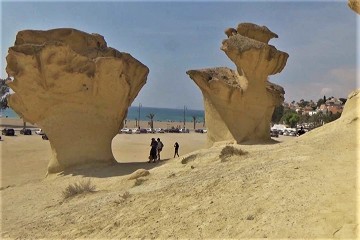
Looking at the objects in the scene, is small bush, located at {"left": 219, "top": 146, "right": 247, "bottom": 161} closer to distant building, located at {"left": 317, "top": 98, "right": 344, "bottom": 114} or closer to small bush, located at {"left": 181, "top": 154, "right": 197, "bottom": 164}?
small bush, located at {"left": 181, "top": 154, "right": 197, "bottom": 164}

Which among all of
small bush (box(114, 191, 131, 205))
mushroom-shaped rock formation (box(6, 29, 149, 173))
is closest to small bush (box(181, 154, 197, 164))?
small bush (box(114, 191, 131, 205))

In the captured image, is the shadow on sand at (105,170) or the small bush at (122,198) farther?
the shadow on sand at (105,170)

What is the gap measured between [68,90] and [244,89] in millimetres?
6037

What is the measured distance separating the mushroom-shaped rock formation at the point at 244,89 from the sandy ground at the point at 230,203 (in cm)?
503

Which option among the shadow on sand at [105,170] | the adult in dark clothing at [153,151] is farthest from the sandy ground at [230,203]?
the adult in dark clothing at [153,151]

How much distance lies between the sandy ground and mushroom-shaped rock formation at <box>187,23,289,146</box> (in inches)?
198

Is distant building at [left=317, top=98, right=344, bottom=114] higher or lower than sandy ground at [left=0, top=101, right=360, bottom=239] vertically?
higher

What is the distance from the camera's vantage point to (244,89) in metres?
14.5

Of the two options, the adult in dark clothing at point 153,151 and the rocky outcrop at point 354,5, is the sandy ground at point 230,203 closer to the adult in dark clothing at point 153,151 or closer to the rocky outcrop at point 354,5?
the rocky outcrop at point 354,5

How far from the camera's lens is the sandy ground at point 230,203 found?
4.73 m

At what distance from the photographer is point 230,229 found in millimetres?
5031

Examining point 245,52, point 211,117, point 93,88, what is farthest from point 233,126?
point 93,88

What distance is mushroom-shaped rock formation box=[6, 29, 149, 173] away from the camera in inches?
544

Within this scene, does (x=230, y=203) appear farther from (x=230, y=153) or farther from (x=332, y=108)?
(x=332, y=108)
